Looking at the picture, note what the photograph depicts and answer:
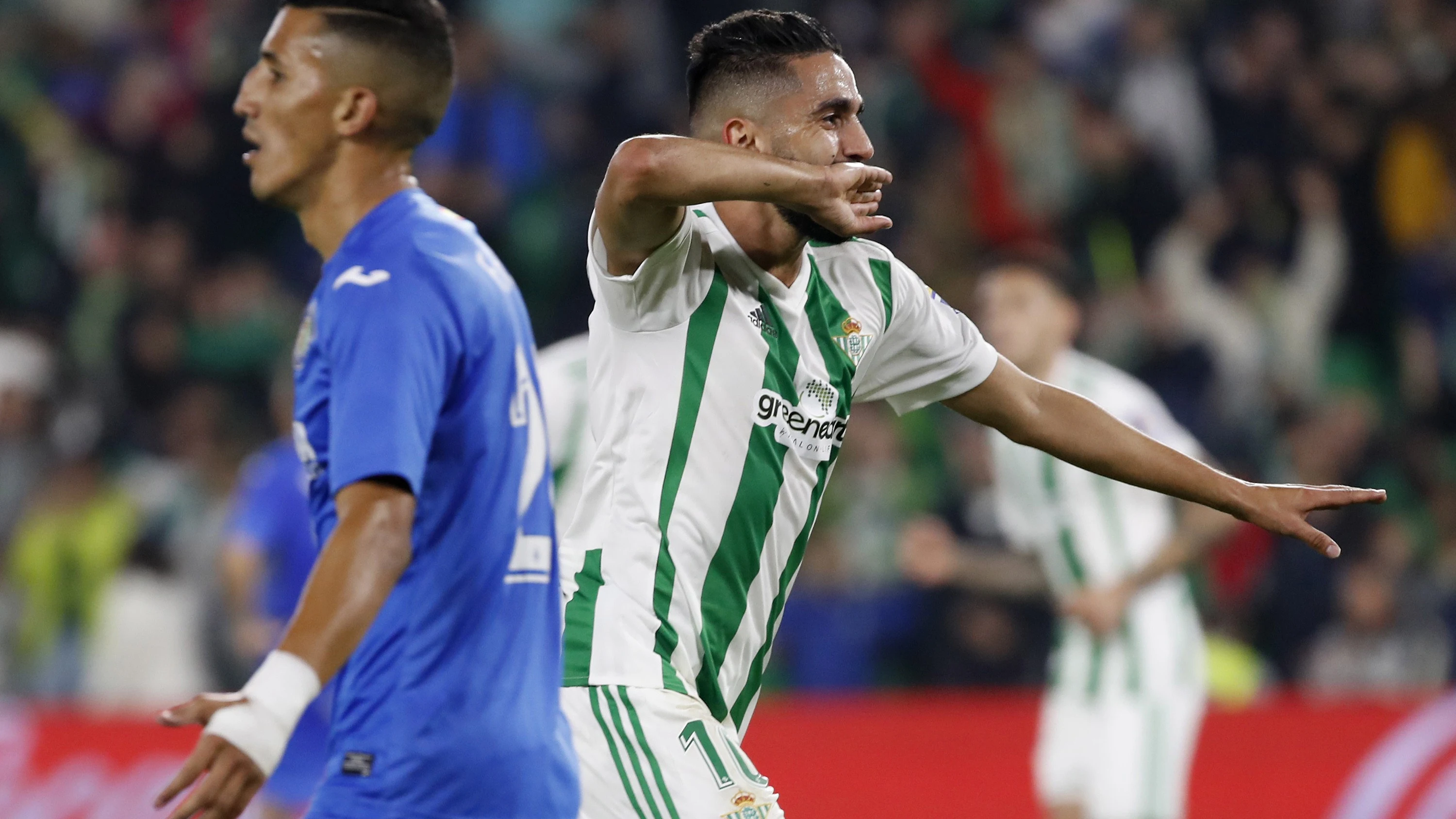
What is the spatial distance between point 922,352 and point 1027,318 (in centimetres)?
352

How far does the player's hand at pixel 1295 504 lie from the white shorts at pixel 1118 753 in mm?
3748

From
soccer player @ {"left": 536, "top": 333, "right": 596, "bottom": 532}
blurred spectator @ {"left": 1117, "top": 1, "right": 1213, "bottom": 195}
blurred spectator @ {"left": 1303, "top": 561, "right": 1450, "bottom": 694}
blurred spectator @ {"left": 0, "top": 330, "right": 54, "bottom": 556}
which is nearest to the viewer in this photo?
soccer player @ {"left": 536, "top": 333, "right": 596, "bottom": 532}

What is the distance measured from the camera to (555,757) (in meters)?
3.11

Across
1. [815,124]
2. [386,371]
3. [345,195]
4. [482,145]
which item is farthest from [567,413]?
[482,145]

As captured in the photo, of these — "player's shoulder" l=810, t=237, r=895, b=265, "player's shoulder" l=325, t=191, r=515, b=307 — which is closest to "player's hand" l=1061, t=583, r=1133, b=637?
"player's shoulder" l=810, t=237, r=895, b=265

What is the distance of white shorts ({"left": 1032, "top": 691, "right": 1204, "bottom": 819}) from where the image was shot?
7.63 metres

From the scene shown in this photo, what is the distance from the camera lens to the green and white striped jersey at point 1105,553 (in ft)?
25.5

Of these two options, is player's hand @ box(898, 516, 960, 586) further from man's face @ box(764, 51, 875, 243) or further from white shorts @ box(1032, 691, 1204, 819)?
man's face @ box(764, 51, 875, 243)

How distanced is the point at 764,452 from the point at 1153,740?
14.2ft

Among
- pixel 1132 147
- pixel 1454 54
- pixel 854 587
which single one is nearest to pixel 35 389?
pixel 854 587

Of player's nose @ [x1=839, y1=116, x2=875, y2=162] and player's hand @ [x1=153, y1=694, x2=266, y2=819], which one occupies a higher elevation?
player's nose @ [x1=839, y1=116, x2=875, y2=162]

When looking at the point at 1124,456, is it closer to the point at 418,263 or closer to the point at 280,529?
the point at 418,263

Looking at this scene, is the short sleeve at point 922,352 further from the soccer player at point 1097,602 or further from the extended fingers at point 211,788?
the soccer player at point 1097,602

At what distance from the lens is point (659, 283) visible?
390cm
